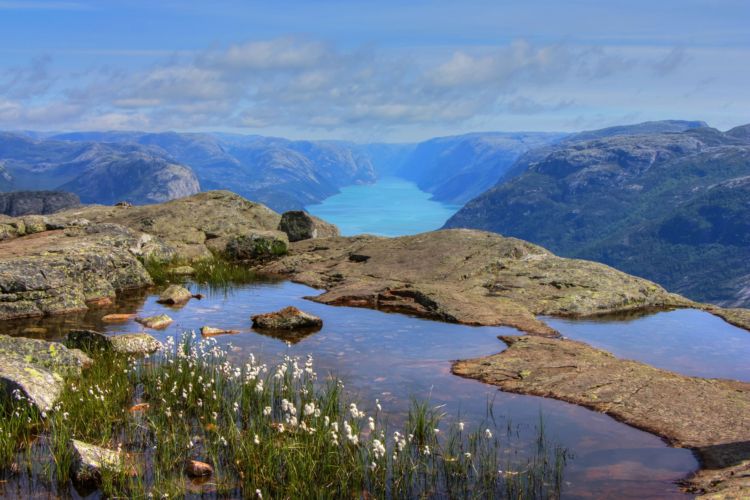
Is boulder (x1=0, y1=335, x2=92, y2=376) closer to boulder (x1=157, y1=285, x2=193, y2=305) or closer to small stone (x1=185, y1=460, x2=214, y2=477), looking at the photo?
small stone (x1=185, y1=460, x2=214, y2=477)

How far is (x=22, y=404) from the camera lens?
10.8 metres

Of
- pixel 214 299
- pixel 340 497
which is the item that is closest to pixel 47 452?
pixel 340 497

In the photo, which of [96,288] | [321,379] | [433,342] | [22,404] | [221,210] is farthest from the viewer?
[221,210]

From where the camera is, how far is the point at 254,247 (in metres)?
31.8

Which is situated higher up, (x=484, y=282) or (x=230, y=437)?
(x=484, y=282)

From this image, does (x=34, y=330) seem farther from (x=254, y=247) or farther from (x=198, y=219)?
(x=198, y=219)

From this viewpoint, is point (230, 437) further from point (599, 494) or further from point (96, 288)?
point (96, 288)

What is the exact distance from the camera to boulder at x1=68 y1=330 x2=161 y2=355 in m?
15.0

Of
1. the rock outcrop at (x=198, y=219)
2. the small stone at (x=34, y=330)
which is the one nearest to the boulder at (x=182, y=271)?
the rock outcrop at (x=198, y=219)

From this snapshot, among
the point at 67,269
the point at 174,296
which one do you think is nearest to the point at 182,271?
the point at 174,296

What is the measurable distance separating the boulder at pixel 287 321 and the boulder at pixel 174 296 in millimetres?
4686

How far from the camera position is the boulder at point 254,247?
31.8 metres

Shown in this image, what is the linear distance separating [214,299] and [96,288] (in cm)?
414

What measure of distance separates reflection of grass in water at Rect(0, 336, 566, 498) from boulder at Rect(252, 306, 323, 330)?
537 cm
